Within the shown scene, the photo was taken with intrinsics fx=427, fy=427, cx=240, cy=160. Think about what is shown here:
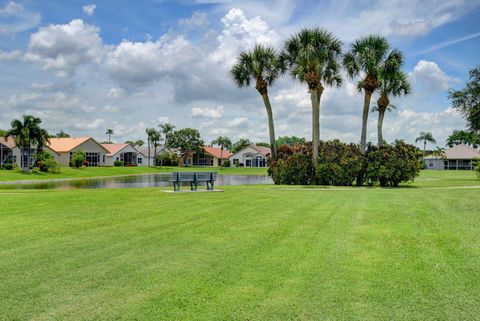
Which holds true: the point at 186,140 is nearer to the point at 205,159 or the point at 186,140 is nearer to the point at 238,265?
the point at 205,159

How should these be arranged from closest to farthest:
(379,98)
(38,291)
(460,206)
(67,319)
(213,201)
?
(67,319) < (38,291) < (460,206) < (213,201) < (379,98)

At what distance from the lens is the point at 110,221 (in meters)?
10.5

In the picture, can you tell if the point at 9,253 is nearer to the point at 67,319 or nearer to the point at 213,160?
the point at 67,319

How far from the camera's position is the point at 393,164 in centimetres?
2650

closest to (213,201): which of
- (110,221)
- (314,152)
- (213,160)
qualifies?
(110,221)

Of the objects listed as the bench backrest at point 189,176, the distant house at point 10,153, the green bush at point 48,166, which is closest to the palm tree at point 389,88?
the bench backrest at point 189,176

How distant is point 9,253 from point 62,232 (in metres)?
1.79

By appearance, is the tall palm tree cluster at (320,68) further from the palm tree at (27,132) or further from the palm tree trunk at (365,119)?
the palm tree at (27,132)

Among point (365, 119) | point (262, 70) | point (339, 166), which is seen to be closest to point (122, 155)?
point (262, 70)

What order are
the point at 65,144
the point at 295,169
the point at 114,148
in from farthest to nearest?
the point at 114,148 → the point at 65,144 → the point at 295,169

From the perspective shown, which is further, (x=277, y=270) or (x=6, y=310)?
(x=277, y=270)

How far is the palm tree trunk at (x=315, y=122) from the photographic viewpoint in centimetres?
2881

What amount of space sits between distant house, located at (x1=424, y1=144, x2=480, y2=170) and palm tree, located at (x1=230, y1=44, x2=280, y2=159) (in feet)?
209

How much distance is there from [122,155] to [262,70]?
6458cm
